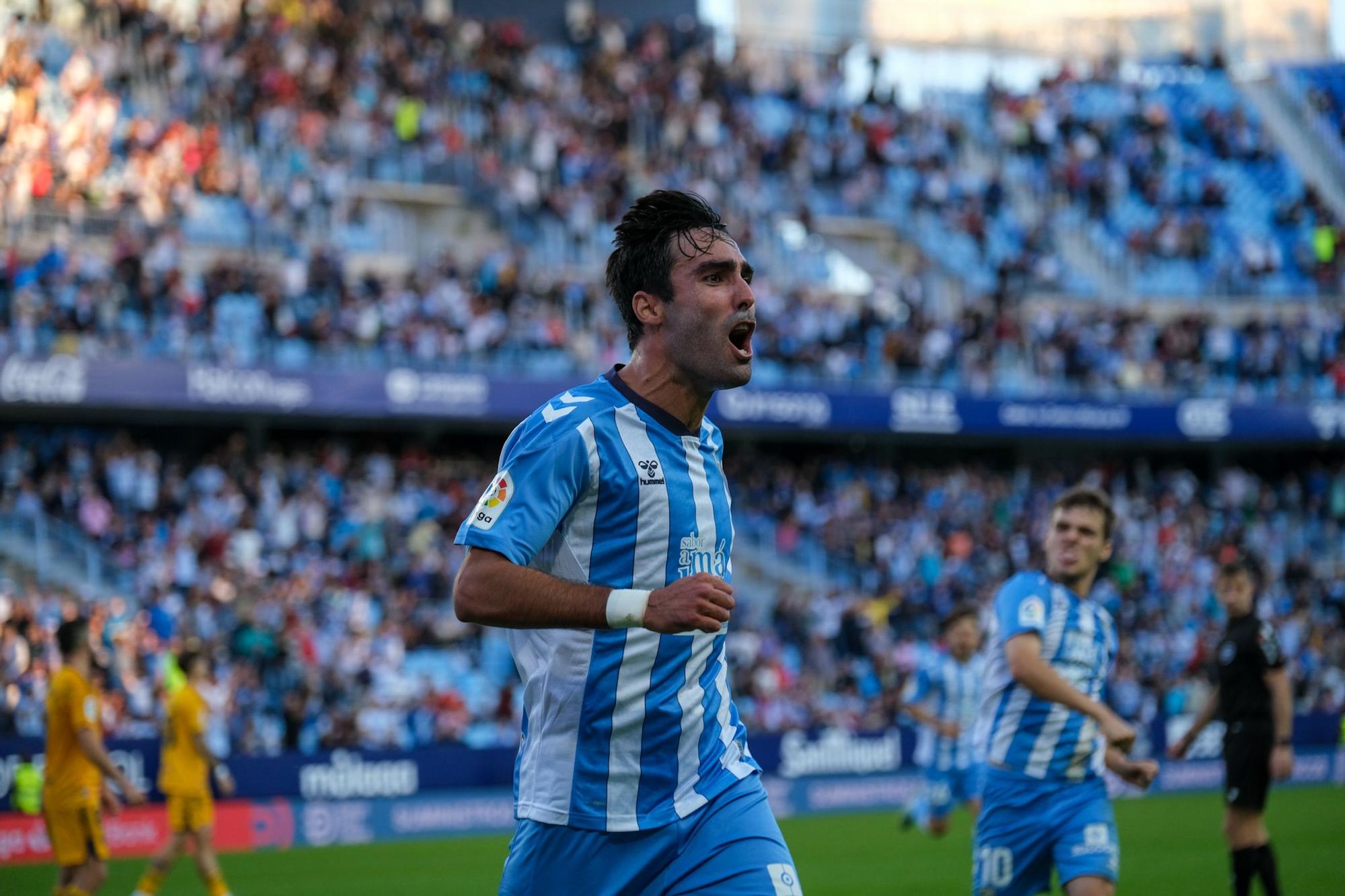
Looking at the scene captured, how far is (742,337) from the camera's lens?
506 cm

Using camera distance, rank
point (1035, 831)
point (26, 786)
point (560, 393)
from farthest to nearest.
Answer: point (560, 393) → point (26, 786) → point (1035, 831)

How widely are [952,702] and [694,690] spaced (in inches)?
405

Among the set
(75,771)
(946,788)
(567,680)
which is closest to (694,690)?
(567,680)

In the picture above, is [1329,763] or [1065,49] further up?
[1065,49]

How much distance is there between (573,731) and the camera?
192 inches

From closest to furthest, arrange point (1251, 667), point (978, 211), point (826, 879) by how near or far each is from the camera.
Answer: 1. point (1251, 667)
2. point (826, 879)
3. point (978, 211)

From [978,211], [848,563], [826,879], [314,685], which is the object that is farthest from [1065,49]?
[826,879]

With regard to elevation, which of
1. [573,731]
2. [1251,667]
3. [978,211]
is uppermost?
[978,211]

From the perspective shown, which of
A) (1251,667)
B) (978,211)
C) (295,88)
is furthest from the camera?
(978,211)

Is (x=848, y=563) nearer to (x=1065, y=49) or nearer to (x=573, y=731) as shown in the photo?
(x=1065, y=49)

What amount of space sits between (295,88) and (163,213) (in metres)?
4.33

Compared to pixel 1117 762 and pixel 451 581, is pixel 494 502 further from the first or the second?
pixel 451 581

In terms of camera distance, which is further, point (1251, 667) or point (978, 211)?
point (978, 211)

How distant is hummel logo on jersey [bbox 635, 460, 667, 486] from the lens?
490 cm
